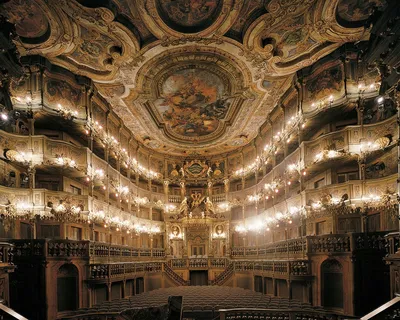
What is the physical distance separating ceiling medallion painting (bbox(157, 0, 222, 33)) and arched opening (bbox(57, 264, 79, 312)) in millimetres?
12499

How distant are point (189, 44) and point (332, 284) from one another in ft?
43.3

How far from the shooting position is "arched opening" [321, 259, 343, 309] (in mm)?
15414

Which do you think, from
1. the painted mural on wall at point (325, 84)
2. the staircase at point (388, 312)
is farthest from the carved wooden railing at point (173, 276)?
the staircase at point (388, 312)

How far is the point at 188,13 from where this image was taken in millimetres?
16266

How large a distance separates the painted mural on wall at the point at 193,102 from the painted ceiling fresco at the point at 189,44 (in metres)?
0.07

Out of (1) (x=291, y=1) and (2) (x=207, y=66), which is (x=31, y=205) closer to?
(2) (x=207, y=66)

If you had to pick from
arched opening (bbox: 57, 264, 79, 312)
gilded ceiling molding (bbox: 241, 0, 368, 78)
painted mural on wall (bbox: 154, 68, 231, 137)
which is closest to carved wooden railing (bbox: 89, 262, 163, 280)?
arched opening (bbox: 57, 264, 79, 312)

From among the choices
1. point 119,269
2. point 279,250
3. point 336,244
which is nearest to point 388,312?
point 336,244

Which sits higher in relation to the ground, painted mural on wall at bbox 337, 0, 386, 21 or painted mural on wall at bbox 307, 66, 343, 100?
painted mural on wall at bbox 337, 0, 386, 21

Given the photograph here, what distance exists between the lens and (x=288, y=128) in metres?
22.8

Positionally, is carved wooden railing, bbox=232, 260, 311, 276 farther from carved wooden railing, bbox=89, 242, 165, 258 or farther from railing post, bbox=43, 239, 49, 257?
railing post, bbox=43, 239, 49, 257

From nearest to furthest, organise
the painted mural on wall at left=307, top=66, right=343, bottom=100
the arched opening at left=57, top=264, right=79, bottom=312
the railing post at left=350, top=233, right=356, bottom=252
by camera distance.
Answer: the railing post at left=350, top=233, right=356, bottom=252, the arched opening at left=57, top=264, right=79, bottom=312, the painted mural on wall at left=307, top=66, right=343, bottom=100

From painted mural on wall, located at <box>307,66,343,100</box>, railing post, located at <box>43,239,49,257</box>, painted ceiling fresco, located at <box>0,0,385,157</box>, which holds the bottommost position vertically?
railing post, located at <box>43,239,49,257</box>

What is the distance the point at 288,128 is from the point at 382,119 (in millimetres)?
5845
